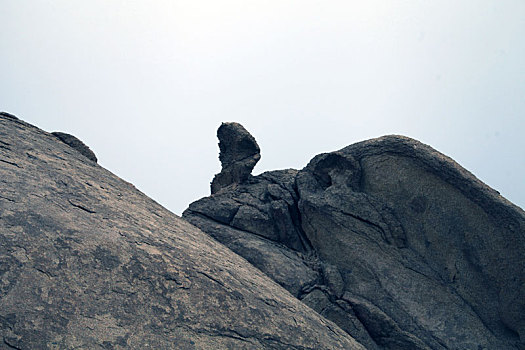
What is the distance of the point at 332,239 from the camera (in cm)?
962

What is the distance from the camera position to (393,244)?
9.19 metres

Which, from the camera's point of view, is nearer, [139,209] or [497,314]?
[139,209]

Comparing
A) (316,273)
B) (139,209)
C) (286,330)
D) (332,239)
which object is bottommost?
(286,330)

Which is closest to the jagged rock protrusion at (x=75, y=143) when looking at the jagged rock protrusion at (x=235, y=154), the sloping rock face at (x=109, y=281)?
the sloping rock face at (x=109, y=281)

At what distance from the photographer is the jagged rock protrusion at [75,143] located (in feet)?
30.5

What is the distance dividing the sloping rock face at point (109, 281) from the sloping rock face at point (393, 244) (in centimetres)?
179

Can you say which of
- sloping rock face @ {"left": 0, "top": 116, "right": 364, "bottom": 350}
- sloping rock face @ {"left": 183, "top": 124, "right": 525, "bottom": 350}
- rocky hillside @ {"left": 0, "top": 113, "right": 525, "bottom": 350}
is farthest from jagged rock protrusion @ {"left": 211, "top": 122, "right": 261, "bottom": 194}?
sloping rock face @ {"left": 0, "top": 116, "right": 364, "bottom": 350}

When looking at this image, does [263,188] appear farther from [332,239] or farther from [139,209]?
[139,209]

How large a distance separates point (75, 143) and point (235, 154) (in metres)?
3.96

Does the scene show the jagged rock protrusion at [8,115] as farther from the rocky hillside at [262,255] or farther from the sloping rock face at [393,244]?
the sloping rock face at [393,244]

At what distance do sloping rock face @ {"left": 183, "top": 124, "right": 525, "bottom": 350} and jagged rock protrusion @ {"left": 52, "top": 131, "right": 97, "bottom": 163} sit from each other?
2.69 metres

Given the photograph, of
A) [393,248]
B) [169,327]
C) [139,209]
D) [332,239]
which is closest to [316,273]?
[332,239]

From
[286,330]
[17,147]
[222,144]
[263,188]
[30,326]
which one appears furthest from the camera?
[222,144]

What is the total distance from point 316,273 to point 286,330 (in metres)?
3.27
